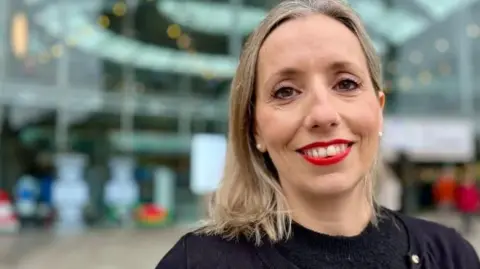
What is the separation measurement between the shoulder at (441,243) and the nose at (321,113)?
0.40 metres

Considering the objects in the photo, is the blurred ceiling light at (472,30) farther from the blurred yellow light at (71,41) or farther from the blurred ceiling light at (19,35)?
the blurred ceiling light at (19,35)

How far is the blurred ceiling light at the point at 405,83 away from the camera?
15.8 metres

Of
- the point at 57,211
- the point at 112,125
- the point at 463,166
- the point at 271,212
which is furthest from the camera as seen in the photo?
the point at 463,166

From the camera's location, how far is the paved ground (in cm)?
799

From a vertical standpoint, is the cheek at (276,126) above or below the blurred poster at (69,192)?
above

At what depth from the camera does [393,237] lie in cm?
138

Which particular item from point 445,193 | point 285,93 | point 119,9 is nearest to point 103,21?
point 119,9

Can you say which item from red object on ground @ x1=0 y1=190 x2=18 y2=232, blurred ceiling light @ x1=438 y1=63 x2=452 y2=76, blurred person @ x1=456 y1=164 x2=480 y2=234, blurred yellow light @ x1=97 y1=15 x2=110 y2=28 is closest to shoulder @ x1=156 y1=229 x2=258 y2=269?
blurred person @ x1=456 y1=164 x2=480 y2=234

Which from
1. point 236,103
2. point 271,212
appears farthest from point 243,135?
point 271,212

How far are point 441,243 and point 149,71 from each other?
1351cm

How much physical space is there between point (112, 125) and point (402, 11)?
8587 mm

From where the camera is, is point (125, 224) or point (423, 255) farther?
point (125, 224)

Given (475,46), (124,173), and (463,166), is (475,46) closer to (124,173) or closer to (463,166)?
(463,166)

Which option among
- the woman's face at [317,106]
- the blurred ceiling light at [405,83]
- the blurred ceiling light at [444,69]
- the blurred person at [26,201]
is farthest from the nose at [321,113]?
the blurred ceiling light at [444,69]
